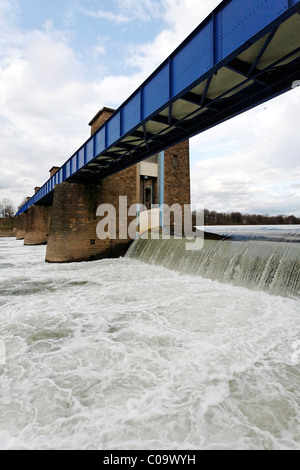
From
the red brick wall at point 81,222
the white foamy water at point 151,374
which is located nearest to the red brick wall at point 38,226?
the red brick wall at point 81,222

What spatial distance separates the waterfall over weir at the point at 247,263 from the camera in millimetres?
7012

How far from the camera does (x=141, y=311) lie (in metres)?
5.97

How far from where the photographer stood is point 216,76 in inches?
236

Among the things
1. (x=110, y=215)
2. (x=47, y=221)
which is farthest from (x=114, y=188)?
(x=47, y=221)

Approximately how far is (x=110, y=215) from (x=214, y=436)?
14.6 metres

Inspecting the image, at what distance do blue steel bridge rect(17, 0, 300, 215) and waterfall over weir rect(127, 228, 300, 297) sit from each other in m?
4.59

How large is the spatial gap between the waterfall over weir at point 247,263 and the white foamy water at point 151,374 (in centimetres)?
68

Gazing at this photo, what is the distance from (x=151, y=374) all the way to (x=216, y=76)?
21.7ft

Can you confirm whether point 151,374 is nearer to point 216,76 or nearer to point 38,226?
point 216,76

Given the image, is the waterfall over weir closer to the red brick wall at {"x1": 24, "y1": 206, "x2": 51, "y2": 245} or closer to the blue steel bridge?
the blue steel bridge

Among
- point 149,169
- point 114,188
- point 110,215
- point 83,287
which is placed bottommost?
point 83,287

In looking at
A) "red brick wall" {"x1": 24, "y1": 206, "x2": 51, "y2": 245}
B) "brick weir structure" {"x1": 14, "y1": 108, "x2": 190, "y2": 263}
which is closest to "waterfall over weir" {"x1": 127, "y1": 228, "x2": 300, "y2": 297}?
"brick weir structure" {"x1": 14, "y1": 108, "x2": 190, "y2": 263}

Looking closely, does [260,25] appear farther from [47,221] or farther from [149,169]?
[47,221]

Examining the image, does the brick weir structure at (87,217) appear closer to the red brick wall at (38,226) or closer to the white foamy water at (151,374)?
the white foamy water at (151,374)
